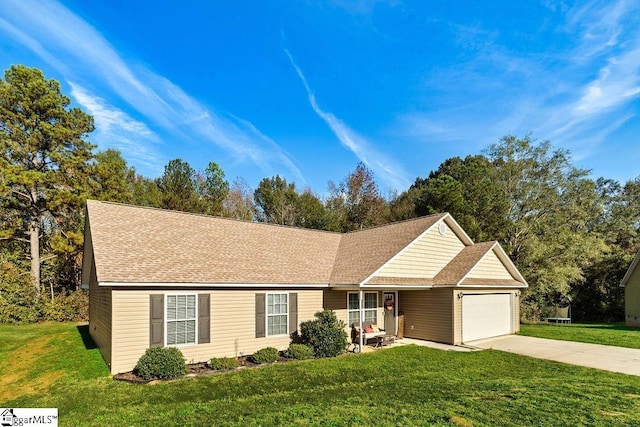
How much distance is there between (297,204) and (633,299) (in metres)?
27.3

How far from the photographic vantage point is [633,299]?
24500mm

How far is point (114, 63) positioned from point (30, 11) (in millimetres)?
3726

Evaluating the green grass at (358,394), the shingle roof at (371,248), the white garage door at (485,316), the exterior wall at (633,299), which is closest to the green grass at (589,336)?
the white garage door at (485,316)

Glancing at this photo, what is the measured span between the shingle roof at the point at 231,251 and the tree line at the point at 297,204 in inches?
418

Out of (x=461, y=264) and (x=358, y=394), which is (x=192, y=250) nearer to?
(x=358, y=394)

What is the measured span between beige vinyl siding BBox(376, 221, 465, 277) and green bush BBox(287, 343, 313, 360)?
4039 millimetres

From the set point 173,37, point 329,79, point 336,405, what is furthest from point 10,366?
point 329,79

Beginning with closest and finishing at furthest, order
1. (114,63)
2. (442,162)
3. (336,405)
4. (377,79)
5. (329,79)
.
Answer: (336,405) → (114,63) → (377,79) → (329,79) → (442,162)

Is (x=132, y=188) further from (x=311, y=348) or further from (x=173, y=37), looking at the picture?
(x=311, y=348)

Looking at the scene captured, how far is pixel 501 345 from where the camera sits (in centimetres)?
1546

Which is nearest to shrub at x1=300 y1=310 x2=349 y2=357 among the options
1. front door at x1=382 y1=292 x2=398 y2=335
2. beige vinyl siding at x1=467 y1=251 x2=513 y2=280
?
front door at x1=382 y1=292 x2=398 y2=335

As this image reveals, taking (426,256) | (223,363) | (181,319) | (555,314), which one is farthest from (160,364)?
(555,314)

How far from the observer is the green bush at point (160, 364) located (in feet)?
32.9

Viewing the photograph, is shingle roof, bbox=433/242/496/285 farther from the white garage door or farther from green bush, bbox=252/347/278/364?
green bush, bbox=252/347/278/364
